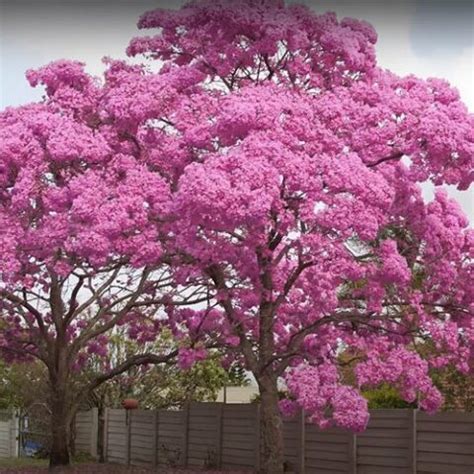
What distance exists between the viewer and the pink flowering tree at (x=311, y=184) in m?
10.4

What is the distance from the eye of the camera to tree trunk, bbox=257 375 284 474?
40.4 ft

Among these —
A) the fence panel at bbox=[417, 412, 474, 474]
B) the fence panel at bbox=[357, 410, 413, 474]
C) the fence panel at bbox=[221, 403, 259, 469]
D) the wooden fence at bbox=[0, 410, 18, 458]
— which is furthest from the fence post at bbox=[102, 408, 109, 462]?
the fence panel at bbox=[417, 412, 474, 474]

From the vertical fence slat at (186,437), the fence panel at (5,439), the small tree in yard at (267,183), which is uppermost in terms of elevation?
the small tree in yard at (267,183)

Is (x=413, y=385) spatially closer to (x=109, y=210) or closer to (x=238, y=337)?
(x=238, y=337)

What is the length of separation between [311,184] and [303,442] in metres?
5.68

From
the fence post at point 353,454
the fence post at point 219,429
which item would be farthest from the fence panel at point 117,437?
the fence post at point 353,454

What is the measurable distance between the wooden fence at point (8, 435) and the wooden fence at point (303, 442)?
5882mm

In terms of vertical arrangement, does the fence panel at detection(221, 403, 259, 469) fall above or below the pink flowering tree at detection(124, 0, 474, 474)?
below

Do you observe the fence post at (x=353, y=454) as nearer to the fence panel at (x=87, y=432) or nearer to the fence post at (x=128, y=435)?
the fence post at (x=128, y=435)

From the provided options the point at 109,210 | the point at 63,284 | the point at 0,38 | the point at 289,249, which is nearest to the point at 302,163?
the point at 289,249

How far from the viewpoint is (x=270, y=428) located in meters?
12.4

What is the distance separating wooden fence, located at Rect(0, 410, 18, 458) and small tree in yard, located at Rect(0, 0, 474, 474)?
1500 cm

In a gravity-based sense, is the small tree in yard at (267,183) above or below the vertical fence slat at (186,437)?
above

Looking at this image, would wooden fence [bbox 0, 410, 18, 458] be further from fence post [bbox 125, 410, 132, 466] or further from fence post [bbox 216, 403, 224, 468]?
fence post [bbox 216, 403, 224, 468]
